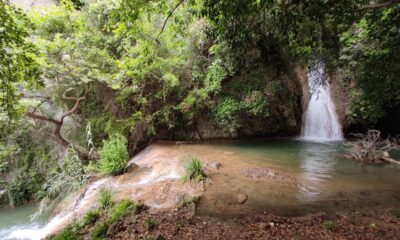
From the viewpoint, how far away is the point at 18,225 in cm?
677

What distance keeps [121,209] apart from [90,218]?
0.47 meters

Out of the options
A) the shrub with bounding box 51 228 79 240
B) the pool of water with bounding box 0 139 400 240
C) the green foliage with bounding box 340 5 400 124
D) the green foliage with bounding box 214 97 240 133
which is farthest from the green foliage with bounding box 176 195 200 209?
the green foliage with bounding box 214 97 240 133

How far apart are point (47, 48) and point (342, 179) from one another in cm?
836

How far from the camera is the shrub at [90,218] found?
3.77 meters

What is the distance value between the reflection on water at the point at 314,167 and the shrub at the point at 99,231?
124 inches

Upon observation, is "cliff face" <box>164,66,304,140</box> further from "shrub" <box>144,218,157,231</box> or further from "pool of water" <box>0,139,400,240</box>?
"shrub" <box>144,218,157,231</box>

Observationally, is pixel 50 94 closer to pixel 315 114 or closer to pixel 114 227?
pixel 114 227

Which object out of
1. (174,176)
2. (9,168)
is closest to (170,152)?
(174,176)

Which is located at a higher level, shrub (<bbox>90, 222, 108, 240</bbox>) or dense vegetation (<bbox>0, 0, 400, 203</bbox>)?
dense vegetation (<bbox>0, 0, 400, 203</bbox>)

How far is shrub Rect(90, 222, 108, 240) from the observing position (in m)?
3.33

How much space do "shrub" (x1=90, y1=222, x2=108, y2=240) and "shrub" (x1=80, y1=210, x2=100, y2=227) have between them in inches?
10.3

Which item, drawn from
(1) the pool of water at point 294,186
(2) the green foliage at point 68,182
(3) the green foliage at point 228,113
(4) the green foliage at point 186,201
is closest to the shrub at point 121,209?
(4) the green foliage at point 186,201

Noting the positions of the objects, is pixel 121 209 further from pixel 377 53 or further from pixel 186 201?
pixel 377 53

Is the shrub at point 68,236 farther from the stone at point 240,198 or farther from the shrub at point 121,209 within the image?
the stone at point 240,198
